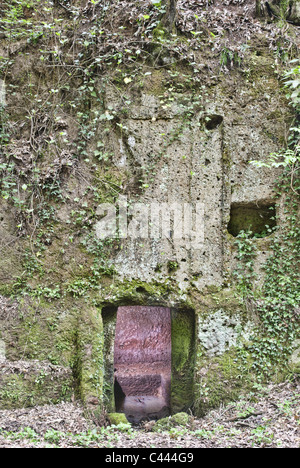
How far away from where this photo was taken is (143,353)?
893 centimetres

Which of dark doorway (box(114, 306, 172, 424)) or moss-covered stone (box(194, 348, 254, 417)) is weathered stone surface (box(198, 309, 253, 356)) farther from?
dark doorway (box(114, 306, 172, 424))

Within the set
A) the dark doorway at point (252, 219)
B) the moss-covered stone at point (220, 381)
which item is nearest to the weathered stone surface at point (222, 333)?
the moss-covered stone at point (220, 381)

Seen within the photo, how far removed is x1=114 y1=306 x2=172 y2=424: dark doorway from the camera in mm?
8055

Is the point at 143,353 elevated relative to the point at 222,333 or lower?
lower

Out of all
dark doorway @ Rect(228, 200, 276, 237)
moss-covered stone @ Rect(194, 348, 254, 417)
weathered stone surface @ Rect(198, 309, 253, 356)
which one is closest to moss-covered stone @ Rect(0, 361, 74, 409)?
moss-covered stone @ Rect(194, 348, 254, 417)

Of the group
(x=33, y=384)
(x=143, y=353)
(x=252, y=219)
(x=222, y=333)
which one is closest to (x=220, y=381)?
(x=222, y=333)

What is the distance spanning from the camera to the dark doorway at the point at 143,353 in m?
8.05

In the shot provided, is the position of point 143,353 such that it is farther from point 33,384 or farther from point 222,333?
point 33,384

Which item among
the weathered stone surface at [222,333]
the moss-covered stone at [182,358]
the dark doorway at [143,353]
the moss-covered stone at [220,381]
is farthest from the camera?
the dark doorway at [143,353]

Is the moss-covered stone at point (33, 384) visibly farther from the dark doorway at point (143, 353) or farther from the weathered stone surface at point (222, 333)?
the dark doorway at point (143, 353)

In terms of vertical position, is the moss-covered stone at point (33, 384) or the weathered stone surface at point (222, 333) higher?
the weathered stone surface at point (222, 333)

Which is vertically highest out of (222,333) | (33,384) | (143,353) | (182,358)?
(222,333)
